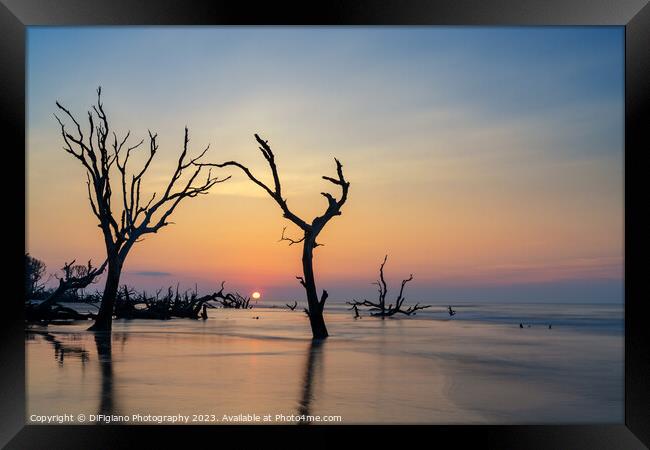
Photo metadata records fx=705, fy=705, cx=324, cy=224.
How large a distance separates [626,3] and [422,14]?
73.1 inches

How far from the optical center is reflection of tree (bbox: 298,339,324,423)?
9.03 meters

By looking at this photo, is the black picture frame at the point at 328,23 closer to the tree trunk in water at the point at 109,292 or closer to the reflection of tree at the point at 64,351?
the reflection of tree at the point at 64,351

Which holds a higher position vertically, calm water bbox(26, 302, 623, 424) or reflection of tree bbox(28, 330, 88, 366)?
reflection of tree bbox(28, 330, 88, 366)

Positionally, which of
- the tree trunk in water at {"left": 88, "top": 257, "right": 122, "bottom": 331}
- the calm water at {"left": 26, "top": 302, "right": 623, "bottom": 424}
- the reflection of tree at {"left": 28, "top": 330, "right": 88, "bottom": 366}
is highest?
the tree trunk in water at {"left": 88, "top": 257, "right": 122, "bottom": 331}

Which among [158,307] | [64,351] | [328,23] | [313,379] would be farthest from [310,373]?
[158,307]

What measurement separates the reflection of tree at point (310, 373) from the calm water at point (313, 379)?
0.02 metres

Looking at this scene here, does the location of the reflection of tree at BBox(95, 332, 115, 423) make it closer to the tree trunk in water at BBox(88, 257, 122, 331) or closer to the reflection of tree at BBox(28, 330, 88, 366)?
the reflection of tree at BBox(28, 330, 88, 366)

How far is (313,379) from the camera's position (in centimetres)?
1158

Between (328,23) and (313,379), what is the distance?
667 cm

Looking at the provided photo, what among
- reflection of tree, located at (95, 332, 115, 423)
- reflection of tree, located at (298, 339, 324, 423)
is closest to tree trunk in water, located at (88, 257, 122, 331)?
reflection of tree, located at (95, 332, 115, 423)

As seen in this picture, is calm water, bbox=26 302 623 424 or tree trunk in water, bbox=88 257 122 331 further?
tree trunk in water, bbox=88 257 122 331

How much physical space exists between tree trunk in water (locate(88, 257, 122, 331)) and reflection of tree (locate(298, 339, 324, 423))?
535 centimetres

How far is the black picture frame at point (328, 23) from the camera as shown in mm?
6262

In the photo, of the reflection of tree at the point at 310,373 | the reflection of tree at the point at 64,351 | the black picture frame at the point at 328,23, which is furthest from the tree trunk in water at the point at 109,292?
the black picture frame at the point at 328,23
